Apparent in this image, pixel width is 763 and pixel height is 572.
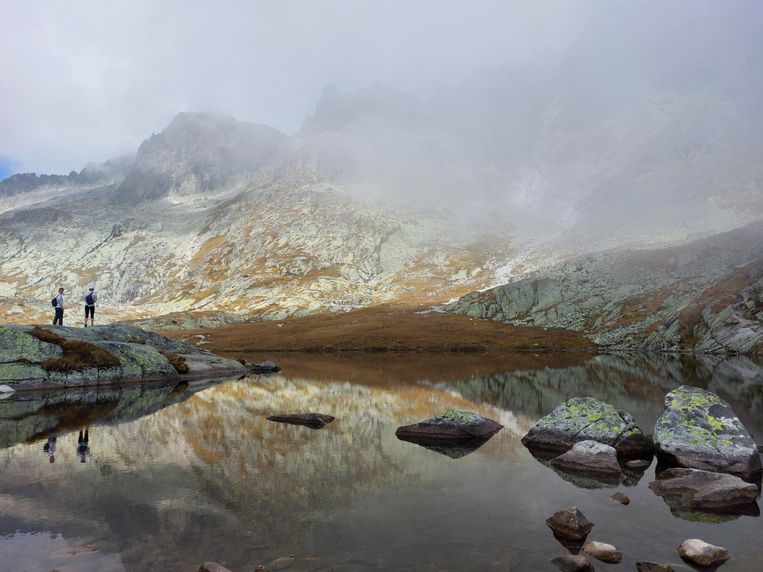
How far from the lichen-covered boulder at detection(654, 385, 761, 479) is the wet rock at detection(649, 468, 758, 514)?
67.8 inches

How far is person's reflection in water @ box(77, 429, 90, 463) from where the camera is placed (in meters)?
18.1

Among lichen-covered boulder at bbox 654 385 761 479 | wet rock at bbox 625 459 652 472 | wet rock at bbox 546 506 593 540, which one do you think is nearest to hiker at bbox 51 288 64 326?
wet rock at bbox 546 506 593 540

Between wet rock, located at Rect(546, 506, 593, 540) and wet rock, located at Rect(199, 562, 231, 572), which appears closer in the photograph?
wet rock, located at Rect(199, 562, 231, 572)

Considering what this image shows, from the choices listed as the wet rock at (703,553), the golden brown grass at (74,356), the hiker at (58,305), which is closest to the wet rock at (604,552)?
the wet rock at (703,553)

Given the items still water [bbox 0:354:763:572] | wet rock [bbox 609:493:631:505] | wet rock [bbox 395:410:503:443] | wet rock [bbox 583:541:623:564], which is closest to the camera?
wet rock [bbox 583:541:623:564]

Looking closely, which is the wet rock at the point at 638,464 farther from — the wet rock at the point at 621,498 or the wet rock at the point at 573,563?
the wet rock at the point at 573,563

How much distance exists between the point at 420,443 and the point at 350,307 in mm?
130686

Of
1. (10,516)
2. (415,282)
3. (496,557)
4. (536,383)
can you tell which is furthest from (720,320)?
(415,282)

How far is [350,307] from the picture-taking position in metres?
151

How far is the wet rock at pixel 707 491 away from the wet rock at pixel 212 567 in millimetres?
11923

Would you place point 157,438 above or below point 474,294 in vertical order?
below

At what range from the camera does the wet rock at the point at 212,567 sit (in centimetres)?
935

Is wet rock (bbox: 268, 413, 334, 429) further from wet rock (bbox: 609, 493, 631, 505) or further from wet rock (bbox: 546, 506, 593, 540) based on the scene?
wet rock (bbox: 546, 506, 593, 540)

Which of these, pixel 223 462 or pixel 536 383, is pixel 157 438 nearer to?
pixel 223 462
